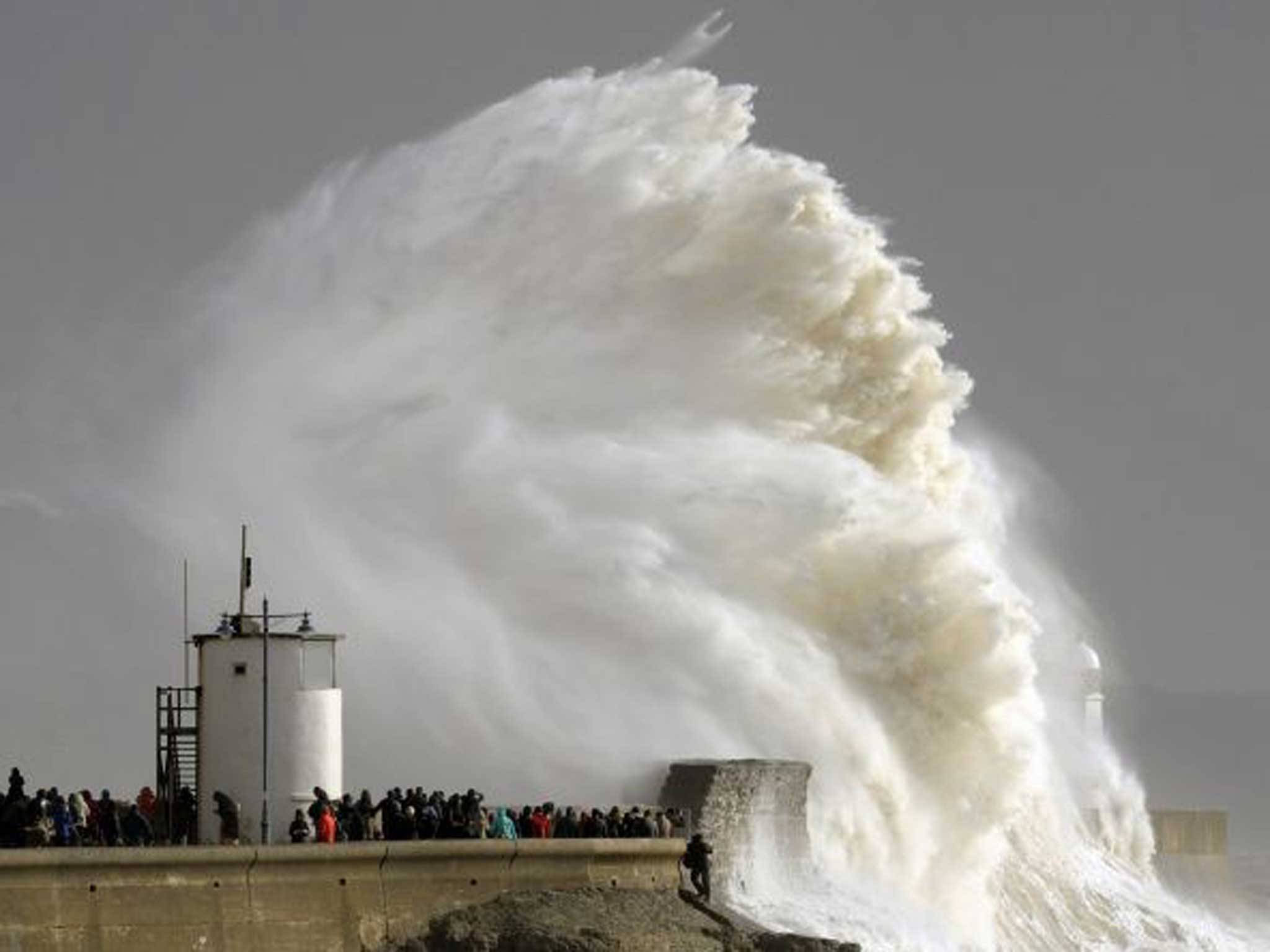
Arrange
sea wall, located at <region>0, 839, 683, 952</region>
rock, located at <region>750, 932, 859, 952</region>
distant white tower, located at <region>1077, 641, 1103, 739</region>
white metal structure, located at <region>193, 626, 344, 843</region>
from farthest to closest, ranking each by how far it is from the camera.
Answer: distant white tower, located at <region>1077, 641, 1103, 739</region>
rock, located at <region>750, 932, 859, 952</region>
white metal structure, located at <region>193, 626, 344, 843</region>
sea wall, located at <region>0, 839, 683, 952</region>

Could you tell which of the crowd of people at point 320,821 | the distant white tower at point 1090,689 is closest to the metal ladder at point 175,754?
the crowd of people at point 320,821

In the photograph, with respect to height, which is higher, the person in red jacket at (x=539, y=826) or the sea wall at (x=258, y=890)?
the person in red jacket at (x=539, y=826)

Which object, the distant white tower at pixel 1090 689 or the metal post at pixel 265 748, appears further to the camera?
the distant white tower at pixel 1090 689

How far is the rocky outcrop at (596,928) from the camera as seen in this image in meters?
24.4

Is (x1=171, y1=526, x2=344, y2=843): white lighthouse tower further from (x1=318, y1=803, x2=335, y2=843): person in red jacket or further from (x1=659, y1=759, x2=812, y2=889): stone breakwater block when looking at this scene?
(x1=659, y1=759, x2=812, y2=889): stone breakwater block

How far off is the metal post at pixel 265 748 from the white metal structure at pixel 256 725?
23mm

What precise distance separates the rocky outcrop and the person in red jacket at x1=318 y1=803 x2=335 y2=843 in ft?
3.12

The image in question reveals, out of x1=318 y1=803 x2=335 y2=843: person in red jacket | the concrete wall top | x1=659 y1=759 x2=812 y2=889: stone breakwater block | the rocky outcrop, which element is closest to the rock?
the rocky outcrop

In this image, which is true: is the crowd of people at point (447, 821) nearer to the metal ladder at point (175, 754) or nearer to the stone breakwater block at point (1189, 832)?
the metal ladder at point (175, 754)

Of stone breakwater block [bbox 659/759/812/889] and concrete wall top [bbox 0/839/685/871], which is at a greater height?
stone breakwater block [bbox 659/759/812/889]

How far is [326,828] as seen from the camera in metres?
24.4

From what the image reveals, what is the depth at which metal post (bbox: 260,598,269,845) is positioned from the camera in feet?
81.4

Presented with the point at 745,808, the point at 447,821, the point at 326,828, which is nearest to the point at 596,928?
the point at 447,821

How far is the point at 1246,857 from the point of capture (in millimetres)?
91562
